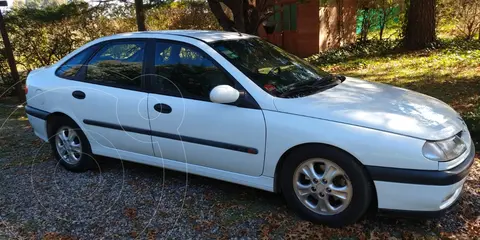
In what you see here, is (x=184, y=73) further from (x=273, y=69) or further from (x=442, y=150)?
(x=442, y=150)

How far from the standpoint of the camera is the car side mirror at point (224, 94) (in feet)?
10.6

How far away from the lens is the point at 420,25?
41.5 feet

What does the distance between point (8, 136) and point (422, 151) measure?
20.2 feet

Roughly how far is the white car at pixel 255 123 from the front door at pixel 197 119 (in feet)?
0.03

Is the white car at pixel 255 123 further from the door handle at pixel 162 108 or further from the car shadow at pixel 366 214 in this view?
the car shadow at pixel 366 214

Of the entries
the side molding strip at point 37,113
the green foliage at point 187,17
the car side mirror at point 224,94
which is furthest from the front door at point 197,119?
the green foliage at point 187,17

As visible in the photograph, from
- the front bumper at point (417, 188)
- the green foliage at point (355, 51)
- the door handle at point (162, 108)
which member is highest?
the door handle at point (162, 108)

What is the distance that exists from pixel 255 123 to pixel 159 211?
1193mm

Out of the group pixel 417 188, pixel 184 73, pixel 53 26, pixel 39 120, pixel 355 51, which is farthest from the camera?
pixel 355 51

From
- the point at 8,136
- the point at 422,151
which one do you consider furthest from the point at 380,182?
the point at 8,136

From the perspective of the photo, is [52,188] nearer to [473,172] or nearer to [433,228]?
[433,228]

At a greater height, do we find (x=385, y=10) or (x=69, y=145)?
(x=69, y=145)

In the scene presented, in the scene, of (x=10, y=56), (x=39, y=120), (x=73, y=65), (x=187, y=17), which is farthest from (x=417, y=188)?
(x=187, y=17)

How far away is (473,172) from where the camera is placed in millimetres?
4020
